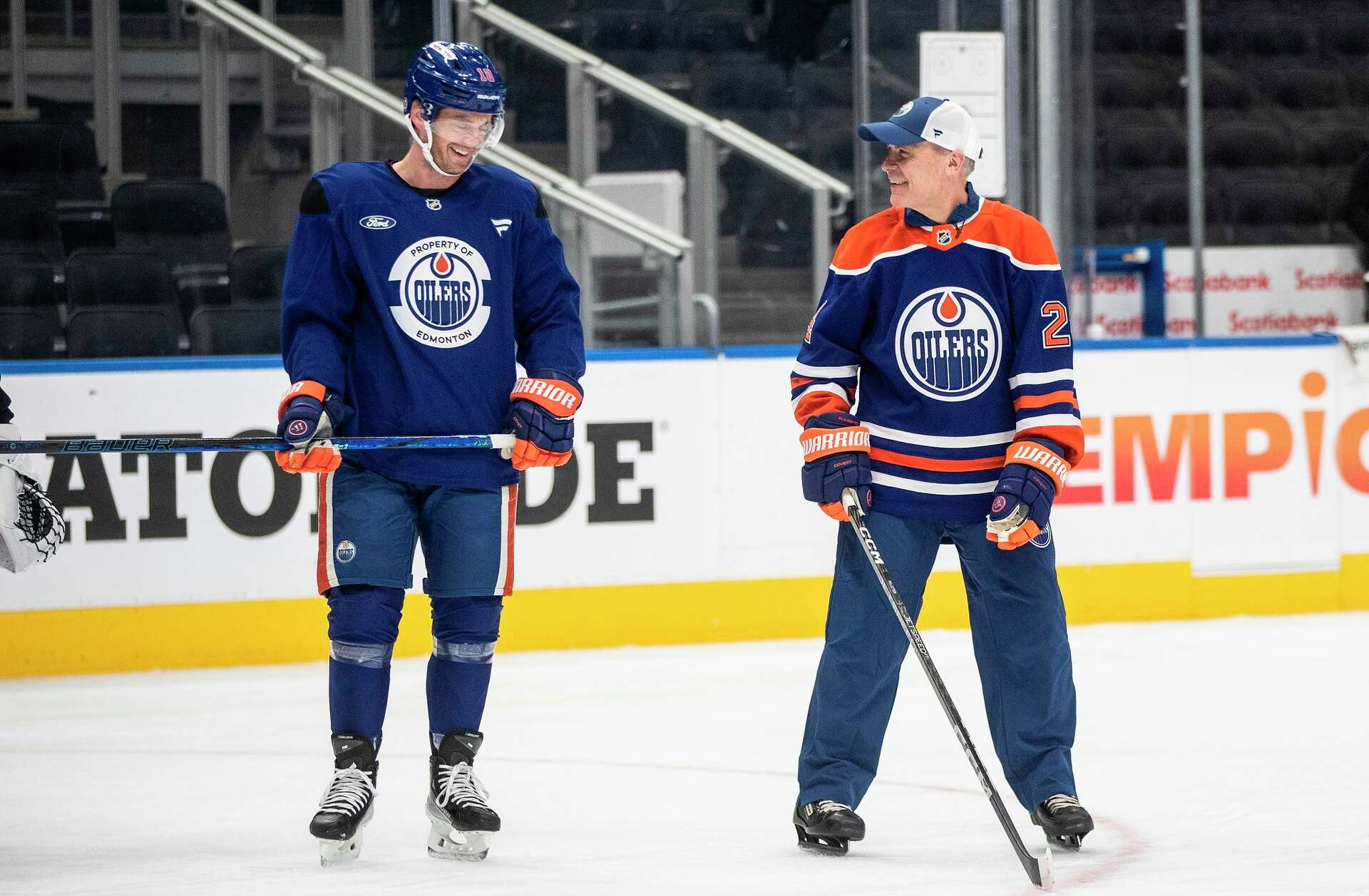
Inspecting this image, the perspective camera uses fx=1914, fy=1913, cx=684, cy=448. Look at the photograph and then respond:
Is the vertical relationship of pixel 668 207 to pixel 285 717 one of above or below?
above

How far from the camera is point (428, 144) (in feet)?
9.53

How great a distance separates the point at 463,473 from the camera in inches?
116

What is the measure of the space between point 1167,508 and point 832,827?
3.32 metres

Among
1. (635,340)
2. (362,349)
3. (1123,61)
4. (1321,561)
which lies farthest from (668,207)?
(1123,61)

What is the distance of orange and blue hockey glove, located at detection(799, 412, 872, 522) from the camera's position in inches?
114

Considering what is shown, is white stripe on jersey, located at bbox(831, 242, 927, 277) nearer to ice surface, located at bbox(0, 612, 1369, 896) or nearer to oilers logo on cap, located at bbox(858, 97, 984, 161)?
oilers logo on cap, located at bbox(858, 97, 984, 161)

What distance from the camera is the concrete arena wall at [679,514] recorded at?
5.05 m

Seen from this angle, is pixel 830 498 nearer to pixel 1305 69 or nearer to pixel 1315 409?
pixel 1315 409

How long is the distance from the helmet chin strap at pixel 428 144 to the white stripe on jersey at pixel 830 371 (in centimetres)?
62

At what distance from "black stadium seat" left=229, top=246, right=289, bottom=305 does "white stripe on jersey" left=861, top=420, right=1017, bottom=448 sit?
130 inches

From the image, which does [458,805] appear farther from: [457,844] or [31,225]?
[31,225]

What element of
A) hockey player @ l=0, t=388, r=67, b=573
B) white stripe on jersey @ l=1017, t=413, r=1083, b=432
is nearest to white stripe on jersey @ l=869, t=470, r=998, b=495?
→ white stripe on jersey @ l=1017, t=413, r=1083, b=432

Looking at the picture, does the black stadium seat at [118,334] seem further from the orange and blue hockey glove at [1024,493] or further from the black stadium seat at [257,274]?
the orange and blue hockey glove at [1024,493]

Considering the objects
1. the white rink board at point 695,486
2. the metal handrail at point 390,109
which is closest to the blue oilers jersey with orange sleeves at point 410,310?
the white rink board at point 695,486
